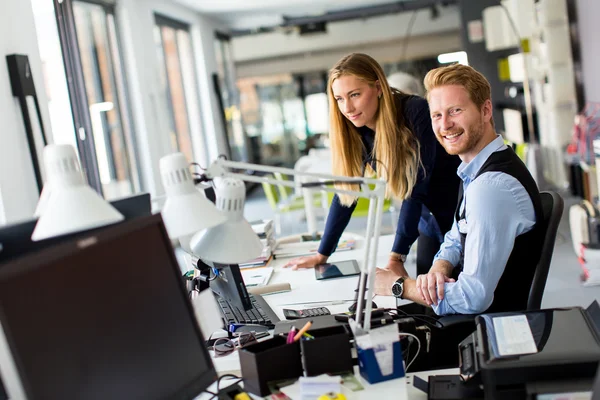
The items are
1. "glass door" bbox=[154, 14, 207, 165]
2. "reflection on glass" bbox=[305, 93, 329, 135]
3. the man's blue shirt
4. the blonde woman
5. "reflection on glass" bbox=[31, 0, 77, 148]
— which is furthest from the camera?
"reflection on glass" bbox=[305, 93, 329, 135]

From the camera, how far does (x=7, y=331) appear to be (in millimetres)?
973

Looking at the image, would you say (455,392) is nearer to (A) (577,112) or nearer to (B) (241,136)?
(A) (577,112)

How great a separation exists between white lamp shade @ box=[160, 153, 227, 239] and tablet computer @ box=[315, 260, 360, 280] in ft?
4.25

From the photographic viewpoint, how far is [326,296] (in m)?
2.32

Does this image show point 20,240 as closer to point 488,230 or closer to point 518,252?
point 488,230

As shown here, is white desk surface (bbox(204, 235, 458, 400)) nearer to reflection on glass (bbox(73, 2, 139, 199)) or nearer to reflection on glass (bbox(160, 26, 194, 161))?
reflection on glass (bbox(73, 2, 139, 199))

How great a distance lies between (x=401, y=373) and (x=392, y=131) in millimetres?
1159

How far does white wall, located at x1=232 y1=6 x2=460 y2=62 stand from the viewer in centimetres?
1359

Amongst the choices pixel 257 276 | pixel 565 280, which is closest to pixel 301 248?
pixel 257 276

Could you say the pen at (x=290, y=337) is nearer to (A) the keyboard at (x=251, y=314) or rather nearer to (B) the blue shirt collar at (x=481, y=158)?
(A) the keyboard at (x=251, y=314)

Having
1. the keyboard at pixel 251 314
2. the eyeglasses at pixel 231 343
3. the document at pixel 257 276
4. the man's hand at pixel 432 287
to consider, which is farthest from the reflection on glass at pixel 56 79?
the man's hand at pixel 432 287

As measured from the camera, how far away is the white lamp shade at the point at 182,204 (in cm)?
126

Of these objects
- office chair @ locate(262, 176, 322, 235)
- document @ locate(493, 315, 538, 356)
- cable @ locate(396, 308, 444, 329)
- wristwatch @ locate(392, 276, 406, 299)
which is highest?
document @ locate(493, 315, 538, 356)

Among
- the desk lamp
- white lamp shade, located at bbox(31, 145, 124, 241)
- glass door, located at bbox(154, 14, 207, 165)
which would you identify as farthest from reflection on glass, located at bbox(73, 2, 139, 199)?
white lamp shade, located at bbox(31, 145, 124, 241)
